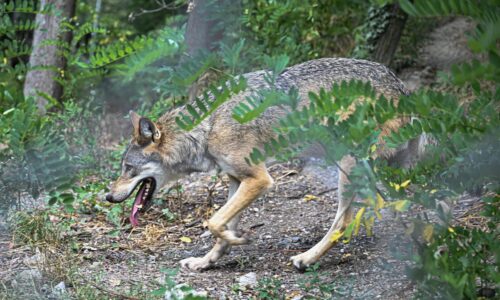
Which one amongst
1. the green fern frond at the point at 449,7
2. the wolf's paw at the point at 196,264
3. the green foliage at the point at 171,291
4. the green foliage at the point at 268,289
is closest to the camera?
the green fern frond at the point at 449,7

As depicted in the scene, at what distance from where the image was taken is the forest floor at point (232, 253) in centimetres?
566

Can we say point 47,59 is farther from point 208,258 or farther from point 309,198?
point 208,258

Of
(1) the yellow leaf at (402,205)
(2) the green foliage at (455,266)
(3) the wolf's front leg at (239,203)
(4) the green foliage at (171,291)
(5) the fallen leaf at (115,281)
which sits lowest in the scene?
(5) the fallen leaf at (115,281)

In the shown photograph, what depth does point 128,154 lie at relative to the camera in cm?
711

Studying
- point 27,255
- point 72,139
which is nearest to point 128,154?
point 27,255

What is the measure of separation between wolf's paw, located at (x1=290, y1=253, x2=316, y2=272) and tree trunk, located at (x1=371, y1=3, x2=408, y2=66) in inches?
198

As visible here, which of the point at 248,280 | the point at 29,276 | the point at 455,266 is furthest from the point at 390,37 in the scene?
the point at 455,266

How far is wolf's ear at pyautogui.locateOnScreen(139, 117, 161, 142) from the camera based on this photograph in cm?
695

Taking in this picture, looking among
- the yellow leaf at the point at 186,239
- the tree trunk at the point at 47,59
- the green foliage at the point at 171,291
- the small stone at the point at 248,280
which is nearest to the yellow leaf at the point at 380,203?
the green foliage at the point at 171,291

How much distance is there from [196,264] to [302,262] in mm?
922

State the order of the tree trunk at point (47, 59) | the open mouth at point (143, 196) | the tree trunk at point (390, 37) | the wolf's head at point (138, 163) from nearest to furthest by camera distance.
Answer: the wolf's head at point (138, 163), the open mouth at point (143, 196), the tree trunk at point (47, 59), the tree trunk at point (390, 37)

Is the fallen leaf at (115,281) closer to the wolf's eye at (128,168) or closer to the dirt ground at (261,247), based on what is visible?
the dirt ground at (261,247)

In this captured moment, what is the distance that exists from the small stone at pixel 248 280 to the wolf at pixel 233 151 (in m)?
0.36

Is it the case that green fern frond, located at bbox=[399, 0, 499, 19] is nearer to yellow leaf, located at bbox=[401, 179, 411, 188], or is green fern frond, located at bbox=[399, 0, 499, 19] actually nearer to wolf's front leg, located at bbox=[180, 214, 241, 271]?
yellow leaf, located at bbox=[401, 179, 411, 188]
